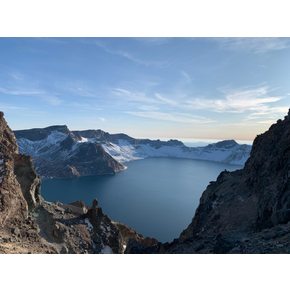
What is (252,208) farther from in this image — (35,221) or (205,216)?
(35,221)

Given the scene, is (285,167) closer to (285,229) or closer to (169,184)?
(285,229)

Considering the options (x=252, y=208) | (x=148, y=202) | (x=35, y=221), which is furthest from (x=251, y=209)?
(x=148, y=202)

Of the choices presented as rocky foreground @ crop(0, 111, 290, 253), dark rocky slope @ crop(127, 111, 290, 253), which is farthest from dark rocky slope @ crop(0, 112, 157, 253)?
→ dark rocky slope @ crop(127, 111, 290, 253)

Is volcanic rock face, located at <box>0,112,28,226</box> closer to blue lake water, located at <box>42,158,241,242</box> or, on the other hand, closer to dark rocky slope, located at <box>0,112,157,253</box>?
dark rocky slope, located at <box>0,112,157,253</box>

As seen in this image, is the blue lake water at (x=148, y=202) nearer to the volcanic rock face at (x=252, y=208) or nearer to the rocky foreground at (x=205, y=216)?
the rocky foreground at (x=205, y=216)

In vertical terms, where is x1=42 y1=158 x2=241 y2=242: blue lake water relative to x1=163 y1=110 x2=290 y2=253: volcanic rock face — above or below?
below

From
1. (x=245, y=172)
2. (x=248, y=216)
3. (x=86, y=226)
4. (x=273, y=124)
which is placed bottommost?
(x=86, y=226)
